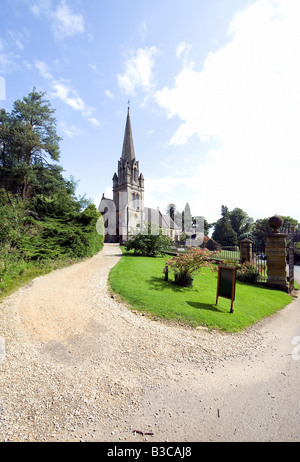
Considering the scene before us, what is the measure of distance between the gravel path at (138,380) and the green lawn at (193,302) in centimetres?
45

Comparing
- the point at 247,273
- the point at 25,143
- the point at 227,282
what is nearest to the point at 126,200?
the point at 25,143

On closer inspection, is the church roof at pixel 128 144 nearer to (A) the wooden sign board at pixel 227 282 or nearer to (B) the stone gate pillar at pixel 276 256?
(B) the stone gate pillar at pixel 276 256

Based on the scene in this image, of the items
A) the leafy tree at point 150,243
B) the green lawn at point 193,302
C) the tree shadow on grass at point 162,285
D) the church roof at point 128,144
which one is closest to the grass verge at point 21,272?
the green lawn at point 193,302

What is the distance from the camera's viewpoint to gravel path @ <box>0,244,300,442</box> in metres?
2.30

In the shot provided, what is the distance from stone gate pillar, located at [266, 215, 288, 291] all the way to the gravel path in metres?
4.42

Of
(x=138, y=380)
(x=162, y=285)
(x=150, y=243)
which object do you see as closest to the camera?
(x=138, y=380)

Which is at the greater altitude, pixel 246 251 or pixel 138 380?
pixel 246 251

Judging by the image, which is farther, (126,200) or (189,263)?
(126,200)

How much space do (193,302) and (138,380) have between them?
3899 mm

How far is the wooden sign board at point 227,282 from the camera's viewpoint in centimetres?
600

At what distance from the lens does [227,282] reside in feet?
20.5

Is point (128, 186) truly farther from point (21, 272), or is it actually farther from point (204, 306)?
point (204, 306)

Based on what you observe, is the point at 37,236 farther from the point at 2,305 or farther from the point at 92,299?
the point at 92,299

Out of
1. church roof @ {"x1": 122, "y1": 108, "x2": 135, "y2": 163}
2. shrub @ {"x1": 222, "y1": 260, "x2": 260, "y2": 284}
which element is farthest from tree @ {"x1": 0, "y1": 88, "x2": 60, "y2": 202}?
church roof @ {"x1": 122, "y1": 108, "x2": 135, "y2": 163}
